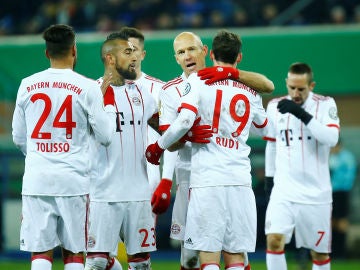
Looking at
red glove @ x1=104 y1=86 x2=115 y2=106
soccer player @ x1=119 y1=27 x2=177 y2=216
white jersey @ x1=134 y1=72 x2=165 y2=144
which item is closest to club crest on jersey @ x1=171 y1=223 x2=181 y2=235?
soccer player @ x1=119 y1=27 x2=177 y2=216

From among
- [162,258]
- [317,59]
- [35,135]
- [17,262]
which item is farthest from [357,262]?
[35,135]

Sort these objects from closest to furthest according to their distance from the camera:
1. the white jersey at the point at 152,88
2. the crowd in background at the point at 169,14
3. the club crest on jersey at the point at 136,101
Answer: the club crest on jersey at the point at 136,101 < the white jersey at the point at 152,88 < the crowd in background at the point at 169,14

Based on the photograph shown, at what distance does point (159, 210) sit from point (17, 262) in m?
6.38

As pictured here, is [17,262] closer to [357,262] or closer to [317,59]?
[357,262]

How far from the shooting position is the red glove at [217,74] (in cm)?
706

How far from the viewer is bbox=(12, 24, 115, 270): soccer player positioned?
6.78 m

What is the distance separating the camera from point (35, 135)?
6.84 m

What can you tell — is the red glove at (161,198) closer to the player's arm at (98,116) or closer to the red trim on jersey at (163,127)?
the red trim on jersey at (163,127)

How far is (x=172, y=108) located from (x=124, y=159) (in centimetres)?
61

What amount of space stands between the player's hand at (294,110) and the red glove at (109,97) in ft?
7.03

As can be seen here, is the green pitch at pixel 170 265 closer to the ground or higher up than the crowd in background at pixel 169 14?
closer to the ground

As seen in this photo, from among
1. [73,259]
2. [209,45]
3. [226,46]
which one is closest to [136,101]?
[226,46]

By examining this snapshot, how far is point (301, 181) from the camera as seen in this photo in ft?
30.1

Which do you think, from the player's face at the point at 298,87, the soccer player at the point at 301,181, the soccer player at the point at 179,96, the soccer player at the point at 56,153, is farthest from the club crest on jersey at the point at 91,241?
the player's face at the point at 298,87
